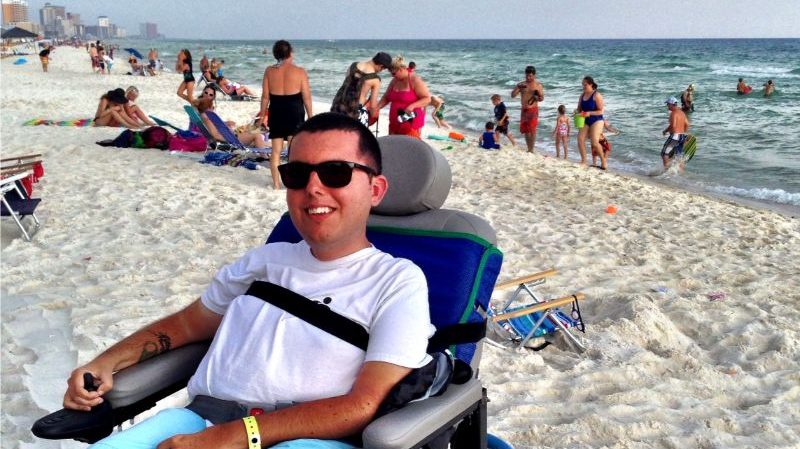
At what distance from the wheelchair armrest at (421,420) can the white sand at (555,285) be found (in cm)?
129

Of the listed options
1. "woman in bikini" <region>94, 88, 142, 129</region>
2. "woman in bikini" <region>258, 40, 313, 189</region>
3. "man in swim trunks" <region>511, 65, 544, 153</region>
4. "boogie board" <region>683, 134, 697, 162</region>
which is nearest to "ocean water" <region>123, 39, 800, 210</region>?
"boogie board" <region>683, 134, 697, 162</region>

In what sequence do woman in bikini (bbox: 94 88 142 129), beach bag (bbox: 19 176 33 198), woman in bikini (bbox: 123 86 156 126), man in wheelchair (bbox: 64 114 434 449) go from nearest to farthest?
man in wheelchair (bbox: 64 114 434 449) < beach bag (bbox: 19 176 33 198) < woman in bikini (bbox: 94 88 142 129) < woman in bikini (bbox: 123 86 156 126)

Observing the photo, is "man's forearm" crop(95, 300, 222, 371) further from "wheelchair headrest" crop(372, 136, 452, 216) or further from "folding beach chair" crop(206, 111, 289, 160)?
"folding beach chair" crop(206, 111, 289, 160)

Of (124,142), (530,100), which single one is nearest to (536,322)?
(124,142)

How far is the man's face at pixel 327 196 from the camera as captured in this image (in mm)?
2023

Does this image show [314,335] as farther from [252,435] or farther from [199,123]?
[199,123]

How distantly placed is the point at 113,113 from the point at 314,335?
1143cm

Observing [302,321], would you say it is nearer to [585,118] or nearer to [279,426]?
[279,426]

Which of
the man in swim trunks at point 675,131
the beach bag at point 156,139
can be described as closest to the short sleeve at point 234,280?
the beach bag at point 156,139

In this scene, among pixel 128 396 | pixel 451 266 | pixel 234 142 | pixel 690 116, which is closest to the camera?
pixel 128 396

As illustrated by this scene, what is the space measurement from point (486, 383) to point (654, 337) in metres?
1.22

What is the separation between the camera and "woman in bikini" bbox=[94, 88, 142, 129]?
40.0 feet

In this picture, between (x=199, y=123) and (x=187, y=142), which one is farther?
(x=187, y=142)

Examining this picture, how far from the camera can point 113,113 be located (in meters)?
12.2
